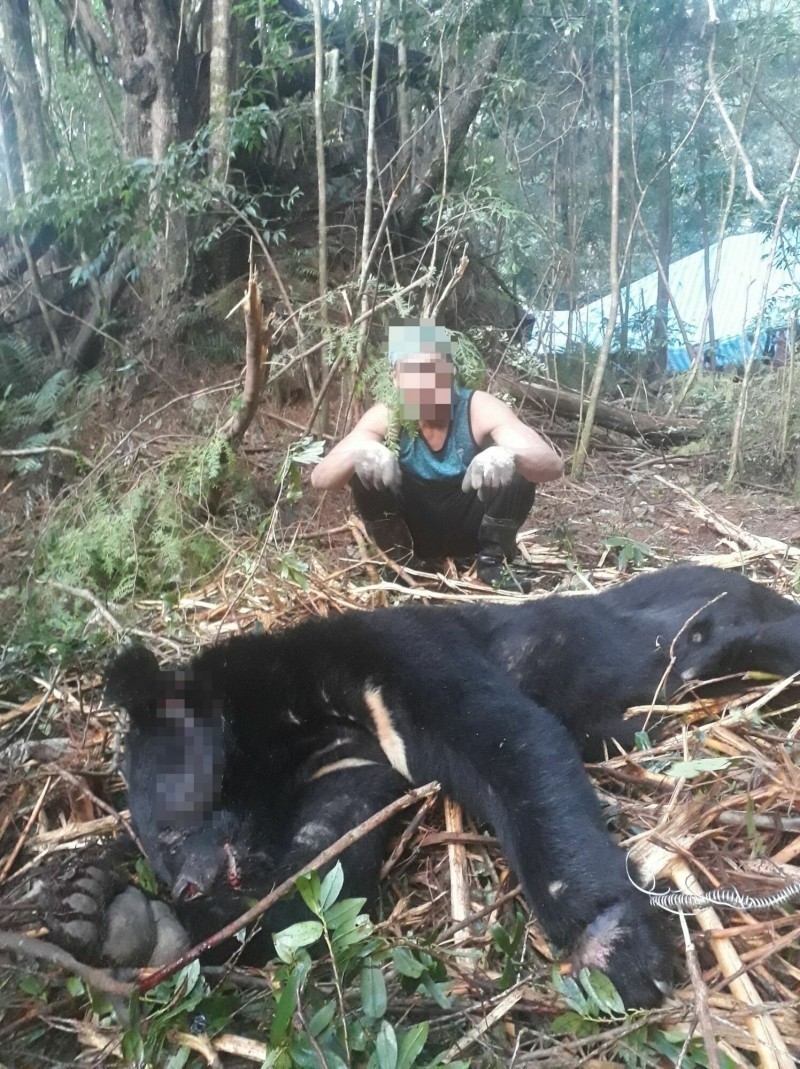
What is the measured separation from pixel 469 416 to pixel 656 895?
4.62 feet

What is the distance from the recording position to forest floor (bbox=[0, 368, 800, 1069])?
1.10 meters

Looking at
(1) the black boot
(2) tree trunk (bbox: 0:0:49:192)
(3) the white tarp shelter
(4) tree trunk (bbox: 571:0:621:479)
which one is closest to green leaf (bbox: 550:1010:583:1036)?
(1) the black boot

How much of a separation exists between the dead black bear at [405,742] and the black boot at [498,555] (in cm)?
62

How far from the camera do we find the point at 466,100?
10.8 feet

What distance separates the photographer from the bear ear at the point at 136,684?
1.53 metres

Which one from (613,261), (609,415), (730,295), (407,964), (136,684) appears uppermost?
(613,261)

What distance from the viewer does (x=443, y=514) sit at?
248 cm

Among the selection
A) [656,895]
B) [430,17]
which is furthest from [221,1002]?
[430,17]

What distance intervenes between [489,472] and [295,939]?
158cm

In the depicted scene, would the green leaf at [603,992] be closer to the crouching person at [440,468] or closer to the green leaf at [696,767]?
the green leaf at [696,767]

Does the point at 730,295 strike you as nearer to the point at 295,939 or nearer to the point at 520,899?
the point at 520,899

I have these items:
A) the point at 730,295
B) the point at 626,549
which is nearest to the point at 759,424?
the point at 730,295

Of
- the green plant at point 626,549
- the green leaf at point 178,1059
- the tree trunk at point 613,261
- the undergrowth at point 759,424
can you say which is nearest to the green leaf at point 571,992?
the green leaf at point 178,1059

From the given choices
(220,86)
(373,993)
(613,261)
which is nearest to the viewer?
(373,993)
